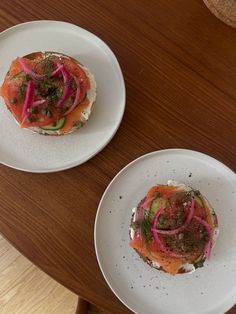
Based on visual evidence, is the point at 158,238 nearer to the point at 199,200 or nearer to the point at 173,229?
the point at 173,229

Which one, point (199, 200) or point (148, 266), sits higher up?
point (199, 200)

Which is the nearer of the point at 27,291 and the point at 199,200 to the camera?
the point at 199,200

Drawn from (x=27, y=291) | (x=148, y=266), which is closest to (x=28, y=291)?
(x=27, y=291)

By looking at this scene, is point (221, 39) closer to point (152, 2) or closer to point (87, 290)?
point (152, 2)

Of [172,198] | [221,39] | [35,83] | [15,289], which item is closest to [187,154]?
[172,198]

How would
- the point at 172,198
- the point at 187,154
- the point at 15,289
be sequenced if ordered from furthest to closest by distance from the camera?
the point at 15,289 < the point at 187,154 < the point at 172,198

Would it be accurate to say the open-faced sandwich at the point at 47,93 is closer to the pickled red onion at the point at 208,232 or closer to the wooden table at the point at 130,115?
the wooden table at the point at 130,115

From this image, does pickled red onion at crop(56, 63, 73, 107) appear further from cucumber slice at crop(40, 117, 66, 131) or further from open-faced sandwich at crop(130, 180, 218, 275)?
open-faced sandwich at crop(130, 180, 218, 275)

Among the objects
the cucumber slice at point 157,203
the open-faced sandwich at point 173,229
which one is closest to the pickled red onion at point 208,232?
the open-faced sandwich at point 173,229
